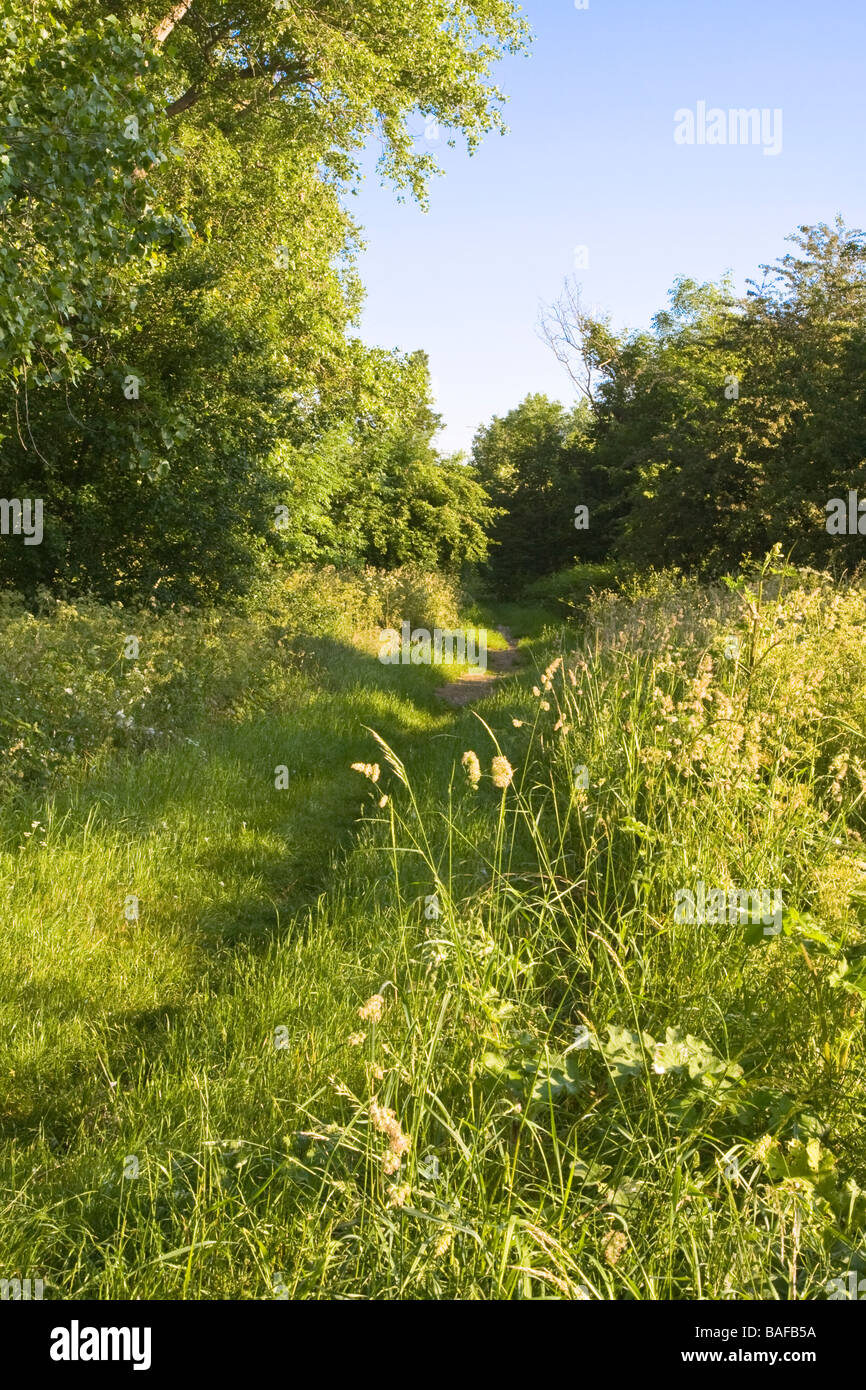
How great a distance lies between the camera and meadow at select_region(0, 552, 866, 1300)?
2.44m

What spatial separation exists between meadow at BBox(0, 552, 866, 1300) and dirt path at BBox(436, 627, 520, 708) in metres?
5.88

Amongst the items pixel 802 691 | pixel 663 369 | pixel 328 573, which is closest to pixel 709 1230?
pixel 802 691

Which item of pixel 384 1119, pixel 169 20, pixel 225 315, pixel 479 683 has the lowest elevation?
pixel 384 1119

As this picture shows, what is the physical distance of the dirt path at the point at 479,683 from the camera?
1382 centimetres

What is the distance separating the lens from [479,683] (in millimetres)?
15445

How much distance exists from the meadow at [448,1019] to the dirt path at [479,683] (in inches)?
232

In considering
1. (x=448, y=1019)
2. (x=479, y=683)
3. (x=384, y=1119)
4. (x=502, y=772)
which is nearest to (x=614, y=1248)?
(x=384, y=1119)

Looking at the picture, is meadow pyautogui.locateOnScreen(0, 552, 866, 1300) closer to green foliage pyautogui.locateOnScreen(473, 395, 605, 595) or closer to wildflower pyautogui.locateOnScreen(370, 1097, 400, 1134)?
wildflower pyautogui.locateOnScreen(370, 1097, 400, 1134)

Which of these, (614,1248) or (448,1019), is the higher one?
(448,1019)

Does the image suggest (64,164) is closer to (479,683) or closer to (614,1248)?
(614,1248)

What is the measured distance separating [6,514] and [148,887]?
9.81 meters

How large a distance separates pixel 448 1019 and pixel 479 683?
1209 centimetres

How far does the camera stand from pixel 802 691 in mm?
5562
